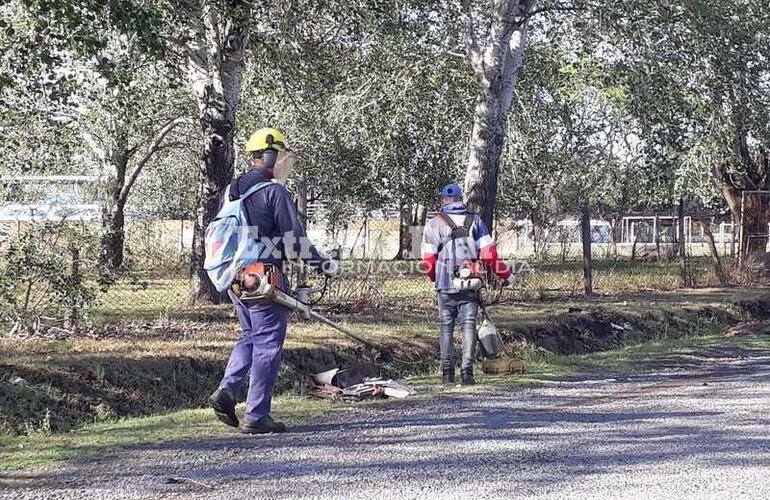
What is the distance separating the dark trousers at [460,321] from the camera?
33.0ft

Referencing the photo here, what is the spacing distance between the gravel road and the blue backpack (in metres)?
1.14

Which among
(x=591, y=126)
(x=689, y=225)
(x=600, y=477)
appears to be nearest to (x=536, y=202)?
(x=689, y=225)

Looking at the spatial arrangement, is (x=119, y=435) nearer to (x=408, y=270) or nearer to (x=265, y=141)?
(x=265, y=141)

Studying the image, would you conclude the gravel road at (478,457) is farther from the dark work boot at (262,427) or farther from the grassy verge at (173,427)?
the grassy verge at (173,427)

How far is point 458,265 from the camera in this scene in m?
9.95

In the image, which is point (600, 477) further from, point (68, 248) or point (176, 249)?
point (176, 249)

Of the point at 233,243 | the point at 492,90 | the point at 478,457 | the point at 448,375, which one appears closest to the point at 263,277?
the point at 233,243

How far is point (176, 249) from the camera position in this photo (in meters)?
19.2

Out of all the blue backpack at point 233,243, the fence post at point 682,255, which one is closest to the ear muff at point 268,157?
the blue backpack at point 233,243

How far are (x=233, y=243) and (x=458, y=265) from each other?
10.4 ft

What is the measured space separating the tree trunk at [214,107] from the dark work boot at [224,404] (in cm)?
759

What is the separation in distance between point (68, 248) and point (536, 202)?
48.3 feet

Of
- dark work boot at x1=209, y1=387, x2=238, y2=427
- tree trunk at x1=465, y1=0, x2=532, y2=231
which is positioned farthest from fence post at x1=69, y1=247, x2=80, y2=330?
tree trunk at x1=465, y1=0, x2=532, y2=231

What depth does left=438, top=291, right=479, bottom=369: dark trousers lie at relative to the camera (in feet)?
33.0
